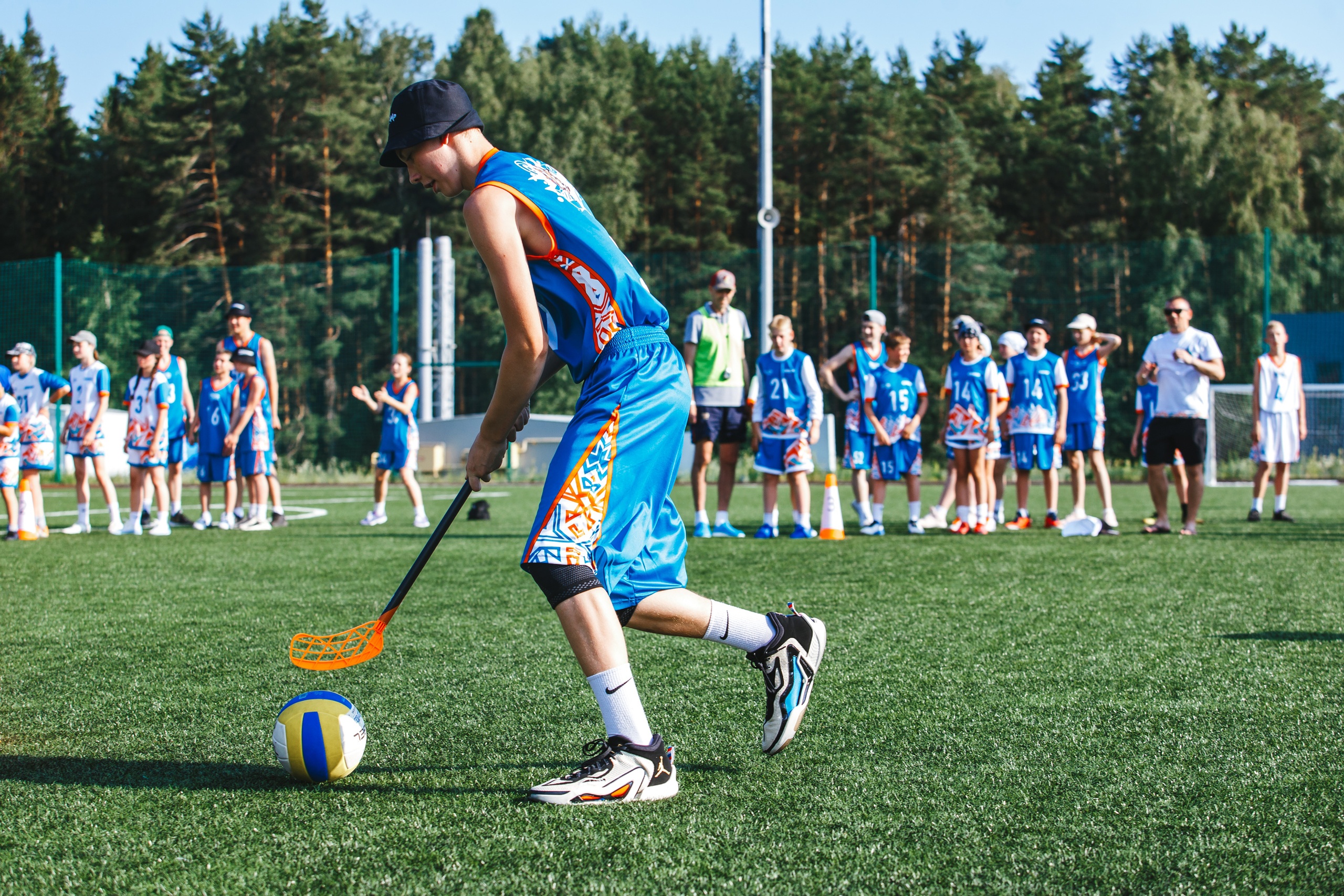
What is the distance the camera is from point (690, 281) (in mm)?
28625

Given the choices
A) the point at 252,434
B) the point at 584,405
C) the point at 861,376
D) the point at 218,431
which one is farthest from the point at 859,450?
the point at 584,405

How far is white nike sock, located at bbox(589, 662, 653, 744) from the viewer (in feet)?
9.23

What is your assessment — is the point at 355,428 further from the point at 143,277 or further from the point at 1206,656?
the point at 1206,656

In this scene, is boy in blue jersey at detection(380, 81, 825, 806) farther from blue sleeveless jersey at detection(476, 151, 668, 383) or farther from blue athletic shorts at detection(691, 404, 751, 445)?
blue athletic shorts at detection(691, 404, 751, 445)

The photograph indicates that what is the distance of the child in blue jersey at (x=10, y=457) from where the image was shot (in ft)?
31.2

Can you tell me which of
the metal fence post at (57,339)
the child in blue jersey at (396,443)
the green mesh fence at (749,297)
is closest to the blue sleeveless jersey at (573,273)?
the child in blue jersey at (396,443)

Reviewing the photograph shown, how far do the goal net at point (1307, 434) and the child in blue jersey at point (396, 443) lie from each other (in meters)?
14.8

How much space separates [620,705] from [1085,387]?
27.5 ft

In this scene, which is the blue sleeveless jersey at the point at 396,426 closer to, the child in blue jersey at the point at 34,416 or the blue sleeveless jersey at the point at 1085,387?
the child in blue jersey at the point at 34,416

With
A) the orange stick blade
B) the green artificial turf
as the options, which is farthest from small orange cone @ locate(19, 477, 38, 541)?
the orange stick blade

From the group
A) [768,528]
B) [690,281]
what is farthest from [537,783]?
[690,281]

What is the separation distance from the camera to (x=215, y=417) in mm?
10836

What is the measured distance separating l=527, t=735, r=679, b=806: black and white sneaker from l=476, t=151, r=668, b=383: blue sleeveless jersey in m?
0.98

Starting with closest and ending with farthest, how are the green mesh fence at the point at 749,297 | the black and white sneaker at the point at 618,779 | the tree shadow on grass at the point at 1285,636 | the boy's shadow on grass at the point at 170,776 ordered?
the black and white sneaker at the point at 618,779
the boy's shadow on grass at the point at 170,776
the tree shadow on grass at the point at 1285,636
the green mesh fence at the point at 749,297
